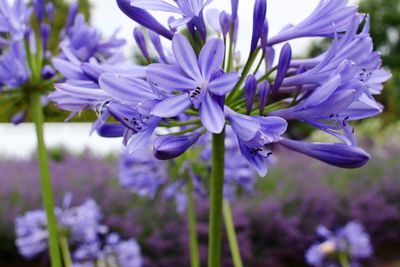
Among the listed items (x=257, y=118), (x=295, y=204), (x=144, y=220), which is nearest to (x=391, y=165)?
(x=295, y=204)

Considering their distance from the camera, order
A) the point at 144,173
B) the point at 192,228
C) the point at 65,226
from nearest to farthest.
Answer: the point at 192,228 < the point at 65,226 < the point at 144,173

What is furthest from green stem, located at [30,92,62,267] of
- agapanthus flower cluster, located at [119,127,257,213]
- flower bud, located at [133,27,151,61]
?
agapanthus flower cluster, located at [119,127,257,213]

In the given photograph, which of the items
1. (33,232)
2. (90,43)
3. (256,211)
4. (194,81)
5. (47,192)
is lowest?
(256,211)

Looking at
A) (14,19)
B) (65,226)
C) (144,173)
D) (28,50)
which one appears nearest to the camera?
(14,19)

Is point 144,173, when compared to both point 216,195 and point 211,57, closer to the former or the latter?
point 216,195

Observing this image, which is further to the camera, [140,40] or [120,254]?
[120,254]

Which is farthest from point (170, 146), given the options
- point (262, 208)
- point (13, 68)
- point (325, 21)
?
point (262, 208)

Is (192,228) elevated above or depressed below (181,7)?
below

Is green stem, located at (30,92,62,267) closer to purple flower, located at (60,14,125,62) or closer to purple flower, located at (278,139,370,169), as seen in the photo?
purple flower, located at (60,14,125,62)
